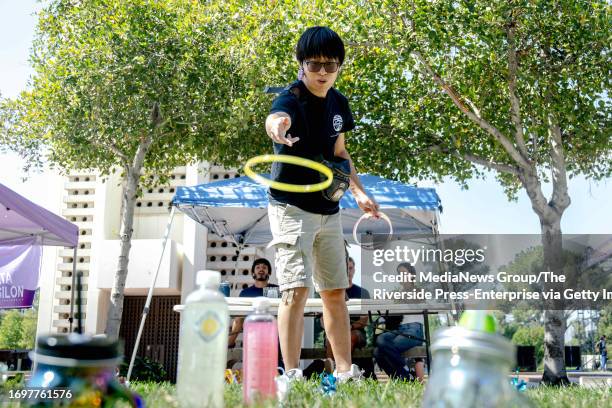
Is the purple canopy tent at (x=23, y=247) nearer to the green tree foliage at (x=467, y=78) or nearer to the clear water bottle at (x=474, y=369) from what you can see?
the green tree foliage at (x=467, y=78)

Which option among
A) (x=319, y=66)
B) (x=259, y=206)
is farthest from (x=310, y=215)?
(x=259, y=206)

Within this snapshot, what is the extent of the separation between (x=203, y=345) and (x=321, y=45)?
1992 millimetres

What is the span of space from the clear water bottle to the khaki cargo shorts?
6.26 feet

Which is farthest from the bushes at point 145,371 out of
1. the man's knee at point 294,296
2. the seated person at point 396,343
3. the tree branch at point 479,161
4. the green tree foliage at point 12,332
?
the green tree foliage at point 12,332

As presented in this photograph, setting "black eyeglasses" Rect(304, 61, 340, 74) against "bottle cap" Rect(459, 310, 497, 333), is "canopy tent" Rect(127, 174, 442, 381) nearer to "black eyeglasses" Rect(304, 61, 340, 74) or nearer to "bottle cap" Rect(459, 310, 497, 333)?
"black eyeglasses" Rect(304, 61, 340, 74)

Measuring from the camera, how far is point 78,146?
12.0m

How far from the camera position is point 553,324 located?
475 inches

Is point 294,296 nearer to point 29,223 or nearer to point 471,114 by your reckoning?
point 29,223

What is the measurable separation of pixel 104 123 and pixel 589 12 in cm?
877

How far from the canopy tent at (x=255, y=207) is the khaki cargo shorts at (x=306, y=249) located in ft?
12.8

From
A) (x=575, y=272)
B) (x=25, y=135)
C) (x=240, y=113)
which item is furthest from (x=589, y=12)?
(x=25, y=135)

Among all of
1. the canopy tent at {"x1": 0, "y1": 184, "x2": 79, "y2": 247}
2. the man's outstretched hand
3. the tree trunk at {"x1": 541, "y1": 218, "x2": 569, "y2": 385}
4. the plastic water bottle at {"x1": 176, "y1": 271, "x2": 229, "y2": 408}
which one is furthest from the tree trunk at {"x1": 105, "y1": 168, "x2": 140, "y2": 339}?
the plastic water bottle at {"x1": 176, "y1": 271, "x2": 229, "y2": 408}

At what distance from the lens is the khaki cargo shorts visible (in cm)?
321

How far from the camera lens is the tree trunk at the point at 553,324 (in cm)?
1179
